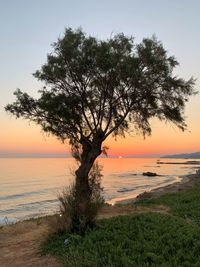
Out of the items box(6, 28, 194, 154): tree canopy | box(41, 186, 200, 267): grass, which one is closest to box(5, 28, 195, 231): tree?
box(6, 28, 194, 154): tree canopy

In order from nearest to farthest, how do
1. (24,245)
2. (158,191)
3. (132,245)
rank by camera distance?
(132,245) → (24,245) → (158,191)

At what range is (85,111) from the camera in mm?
19859

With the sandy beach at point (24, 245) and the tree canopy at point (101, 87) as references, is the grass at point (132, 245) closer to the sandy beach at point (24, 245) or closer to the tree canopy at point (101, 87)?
the sandy beach at point (24, 245)

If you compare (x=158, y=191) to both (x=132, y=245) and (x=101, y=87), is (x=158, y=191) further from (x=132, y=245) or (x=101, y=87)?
(x=132, y=245)

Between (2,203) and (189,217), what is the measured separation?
29133 mm

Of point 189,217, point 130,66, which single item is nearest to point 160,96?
point 130,66

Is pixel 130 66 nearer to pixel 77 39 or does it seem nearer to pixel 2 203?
pixel 77 39

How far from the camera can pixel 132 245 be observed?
925 centimetres

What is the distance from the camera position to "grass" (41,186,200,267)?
319 inches

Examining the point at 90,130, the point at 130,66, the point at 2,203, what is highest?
the point at 130,66

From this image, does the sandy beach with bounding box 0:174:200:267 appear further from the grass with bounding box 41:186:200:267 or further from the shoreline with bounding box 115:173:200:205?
the shoreline with bounding box 115:173:200:205

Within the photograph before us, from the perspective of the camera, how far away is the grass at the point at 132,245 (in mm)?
8102

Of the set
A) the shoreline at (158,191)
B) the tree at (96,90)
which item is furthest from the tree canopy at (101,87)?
the shoreline at (158,191)

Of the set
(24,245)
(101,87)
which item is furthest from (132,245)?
(101,87)
